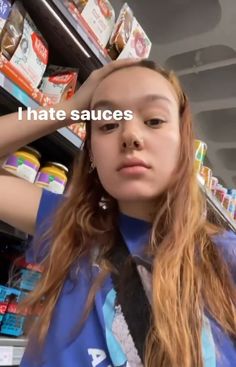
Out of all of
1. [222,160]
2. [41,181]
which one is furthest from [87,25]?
[222,160]

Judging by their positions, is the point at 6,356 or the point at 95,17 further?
the point at 95,17

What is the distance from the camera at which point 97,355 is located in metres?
0.75

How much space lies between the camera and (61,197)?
104 centimetres

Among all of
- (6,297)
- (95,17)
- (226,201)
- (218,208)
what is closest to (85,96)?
(95,17)

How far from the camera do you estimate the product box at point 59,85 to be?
1262 millimetres

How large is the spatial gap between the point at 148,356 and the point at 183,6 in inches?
81.9

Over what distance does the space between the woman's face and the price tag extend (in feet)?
→ 1.48

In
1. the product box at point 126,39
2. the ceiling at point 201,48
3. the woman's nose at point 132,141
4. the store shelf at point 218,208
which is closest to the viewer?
the woman's nose at point 132,141

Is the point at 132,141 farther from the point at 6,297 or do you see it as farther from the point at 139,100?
the point at 6,297

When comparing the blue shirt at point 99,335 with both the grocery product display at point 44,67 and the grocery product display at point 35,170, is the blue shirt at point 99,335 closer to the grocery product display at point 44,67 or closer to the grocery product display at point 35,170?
the grocery product display at point 44,67

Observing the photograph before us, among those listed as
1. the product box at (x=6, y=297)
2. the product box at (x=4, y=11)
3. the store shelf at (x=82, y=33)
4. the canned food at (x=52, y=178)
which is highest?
the store shelf at (x=82, y=33)

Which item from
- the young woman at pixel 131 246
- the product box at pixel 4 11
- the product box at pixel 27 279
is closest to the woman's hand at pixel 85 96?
the young woman at pixel 131 246

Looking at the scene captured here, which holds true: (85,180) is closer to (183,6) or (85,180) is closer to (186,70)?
(183,6)

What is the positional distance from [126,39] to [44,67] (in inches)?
15.1
